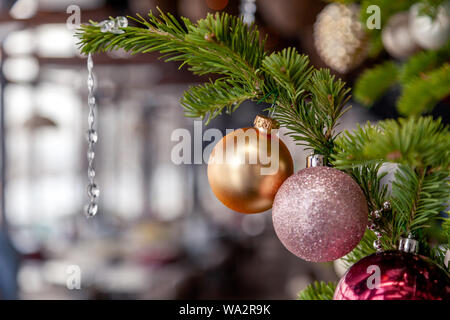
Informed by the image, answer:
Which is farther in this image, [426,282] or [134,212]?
[134,212]

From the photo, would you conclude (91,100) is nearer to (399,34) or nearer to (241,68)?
(241,68)

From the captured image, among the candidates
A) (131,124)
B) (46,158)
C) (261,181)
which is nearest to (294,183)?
(261,181)

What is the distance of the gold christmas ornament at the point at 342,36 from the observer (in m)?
1.29

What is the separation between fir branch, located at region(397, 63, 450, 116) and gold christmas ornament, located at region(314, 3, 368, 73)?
0.74 metres

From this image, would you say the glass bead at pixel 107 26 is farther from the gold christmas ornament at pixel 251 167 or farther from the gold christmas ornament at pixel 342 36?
the gold christmas ornament at pixel 342 36

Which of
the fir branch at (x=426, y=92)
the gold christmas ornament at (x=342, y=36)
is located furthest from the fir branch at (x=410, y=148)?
the gold christmas ornament at (x=342, y=36)

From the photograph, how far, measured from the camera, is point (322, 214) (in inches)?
14.3

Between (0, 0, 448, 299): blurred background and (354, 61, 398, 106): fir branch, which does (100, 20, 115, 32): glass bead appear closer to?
(354, 61, 398, 106): fir branch

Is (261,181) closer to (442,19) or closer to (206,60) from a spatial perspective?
(206,60)

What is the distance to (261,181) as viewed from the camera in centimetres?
42

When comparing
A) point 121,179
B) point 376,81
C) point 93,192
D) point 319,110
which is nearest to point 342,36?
point 376,81

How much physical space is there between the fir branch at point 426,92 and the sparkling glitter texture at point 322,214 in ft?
0.80

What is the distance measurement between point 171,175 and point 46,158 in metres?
2.55

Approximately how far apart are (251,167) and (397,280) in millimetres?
165
